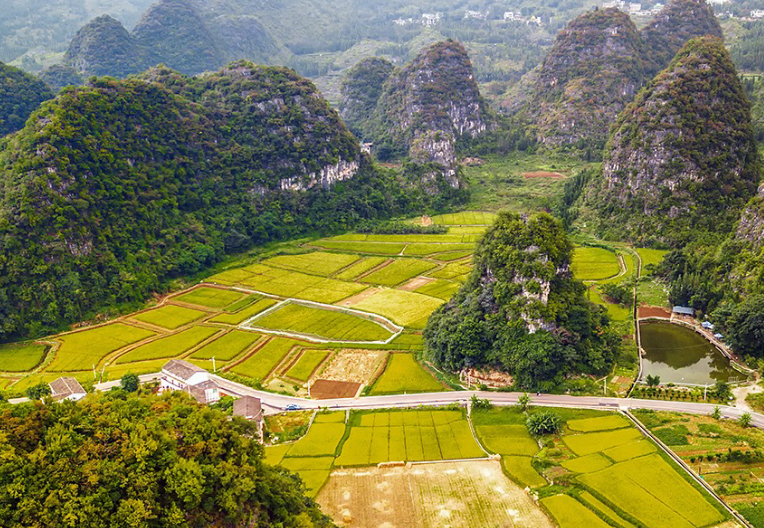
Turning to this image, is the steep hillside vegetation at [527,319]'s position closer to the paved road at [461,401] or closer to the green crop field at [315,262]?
the paved road at [461,401]

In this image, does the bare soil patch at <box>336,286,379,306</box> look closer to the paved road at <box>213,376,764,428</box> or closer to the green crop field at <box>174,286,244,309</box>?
the green crop field at <box>174,286,244,309</box>

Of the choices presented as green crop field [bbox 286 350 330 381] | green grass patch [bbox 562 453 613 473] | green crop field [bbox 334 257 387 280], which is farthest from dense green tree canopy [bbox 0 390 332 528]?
green crop field [bbox 334 257 387 280]

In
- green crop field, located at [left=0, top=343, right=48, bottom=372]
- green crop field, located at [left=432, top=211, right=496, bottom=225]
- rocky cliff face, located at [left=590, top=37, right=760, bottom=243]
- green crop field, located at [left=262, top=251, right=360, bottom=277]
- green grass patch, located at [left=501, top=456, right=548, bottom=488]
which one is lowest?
green crop field, located at [left=0, top=343, right=48, bottom=372]

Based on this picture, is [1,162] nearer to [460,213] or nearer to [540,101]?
[460,213]

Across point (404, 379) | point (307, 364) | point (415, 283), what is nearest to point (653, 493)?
point (404, 379)

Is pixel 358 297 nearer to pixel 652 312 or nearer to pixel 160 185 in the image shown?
pixel 652 312

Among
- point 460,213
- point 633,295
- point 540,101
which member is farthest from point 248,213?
point 540,101

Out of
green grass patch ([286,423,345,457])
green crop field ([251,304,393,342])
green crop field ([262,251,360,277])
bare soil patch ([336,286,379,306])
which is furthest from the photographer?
green crop field ([262,251,360,277])
